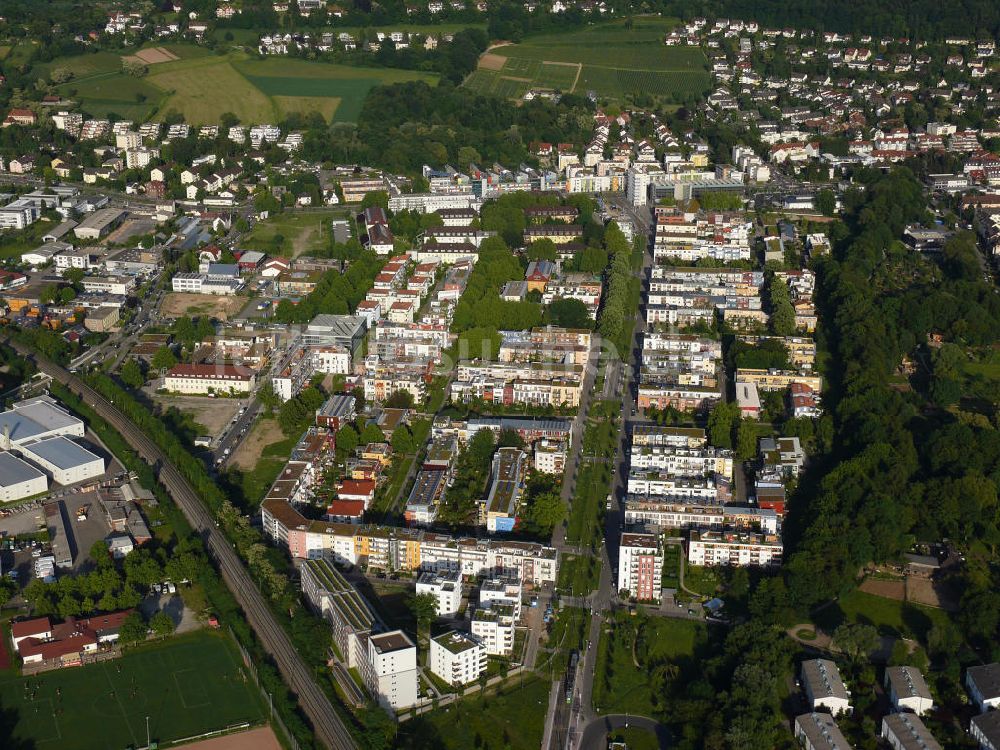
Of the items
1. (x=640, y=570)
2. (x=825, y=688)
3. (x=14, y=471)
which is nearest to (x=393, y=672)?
(x=640, y=570)

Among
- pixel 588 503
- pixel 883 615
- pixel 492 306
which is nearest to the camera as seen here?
pixel 883 615

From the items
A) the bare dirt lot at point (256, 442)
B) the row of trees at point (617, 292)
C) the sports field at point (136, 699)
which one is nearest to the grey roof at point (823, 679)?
the sports field at point (136, 699)

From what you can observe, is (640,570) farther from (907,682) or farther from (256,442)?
(256,442)

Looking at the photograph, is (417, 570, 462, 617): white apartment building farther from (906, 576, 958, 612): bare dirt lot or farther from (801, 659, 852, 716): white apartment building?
(906, 576, 958, 612): bare dirt lot

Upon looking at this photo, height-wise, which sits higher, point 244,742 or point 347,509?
point 347,509

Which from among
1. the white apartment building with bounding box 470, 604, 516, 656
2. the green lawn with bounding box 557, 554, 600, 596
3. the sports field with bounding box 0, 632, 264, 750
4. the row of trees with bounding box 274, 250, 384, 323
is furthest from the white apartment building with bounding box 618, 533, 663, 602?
the row of trees with bounding box 274, 250, 384, 323

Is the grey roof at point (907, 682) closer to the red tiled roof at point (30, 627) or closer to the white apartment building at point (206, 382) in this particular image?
the red tiled roof at point (30, 627)
